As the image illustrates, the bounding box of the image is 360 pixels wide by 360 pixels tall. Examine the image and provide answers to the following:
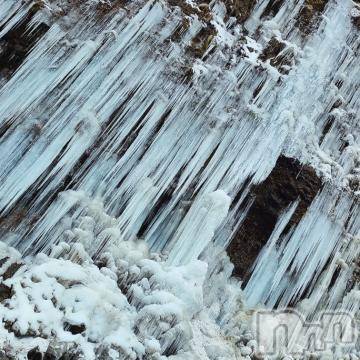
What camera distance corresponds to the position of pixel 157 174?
778 cm

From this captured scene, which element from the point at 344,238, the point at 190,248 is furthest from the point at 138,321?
the point at 344,238

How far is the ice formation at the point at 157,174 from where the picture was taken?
617cm

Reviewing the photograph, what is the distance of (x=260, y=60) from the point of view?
949 cm

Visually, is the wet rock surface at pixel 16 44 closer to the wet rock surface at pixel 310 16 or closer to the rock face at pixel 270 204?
the rock face at pixel 270 204

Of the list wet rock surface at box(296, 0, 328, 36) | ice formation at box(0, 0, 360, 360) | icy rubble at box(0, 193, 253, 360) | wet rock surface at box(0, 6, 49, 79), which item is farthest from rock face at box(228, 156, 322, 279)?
wet rock surface at box(0, 6, 49, 79)

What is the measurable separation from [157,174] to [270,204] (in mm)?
2067

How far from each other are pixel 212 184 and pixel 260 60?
2.82 metres

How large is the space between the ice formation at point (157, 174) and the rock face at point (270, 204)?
14cm

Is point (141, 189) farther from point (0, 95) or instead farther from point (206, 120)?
point (0, 95)

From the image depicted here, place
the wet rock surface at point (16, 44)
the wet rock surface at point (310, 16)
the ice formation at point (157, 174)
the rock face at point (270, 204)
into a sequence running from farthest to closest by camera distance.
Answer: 1. the wet rock surface at point (310, 16)
2. the rock face at point (270, 204)
3. the wet rock surface at point (16, 44)
4. the ice formation at point (157, 174)

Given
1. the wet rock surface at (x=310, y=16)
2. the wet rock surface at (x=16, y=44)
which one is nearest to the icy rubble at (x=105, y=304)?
the wet rock surface at (x=16, y=44)

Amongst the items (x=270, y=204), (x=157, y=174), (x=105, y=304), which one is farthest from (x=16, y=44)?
(x=270, y=204)

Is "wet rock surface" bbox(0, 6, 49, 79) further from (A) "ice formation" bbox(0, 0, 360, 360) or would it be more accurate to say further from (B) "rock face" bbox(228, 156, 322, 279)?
(B) "rock face" bbox(228, 156, 322, 279)

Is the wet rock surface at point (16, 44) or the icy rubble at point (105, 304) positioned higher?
the wet rock surface at point (16, 44)
